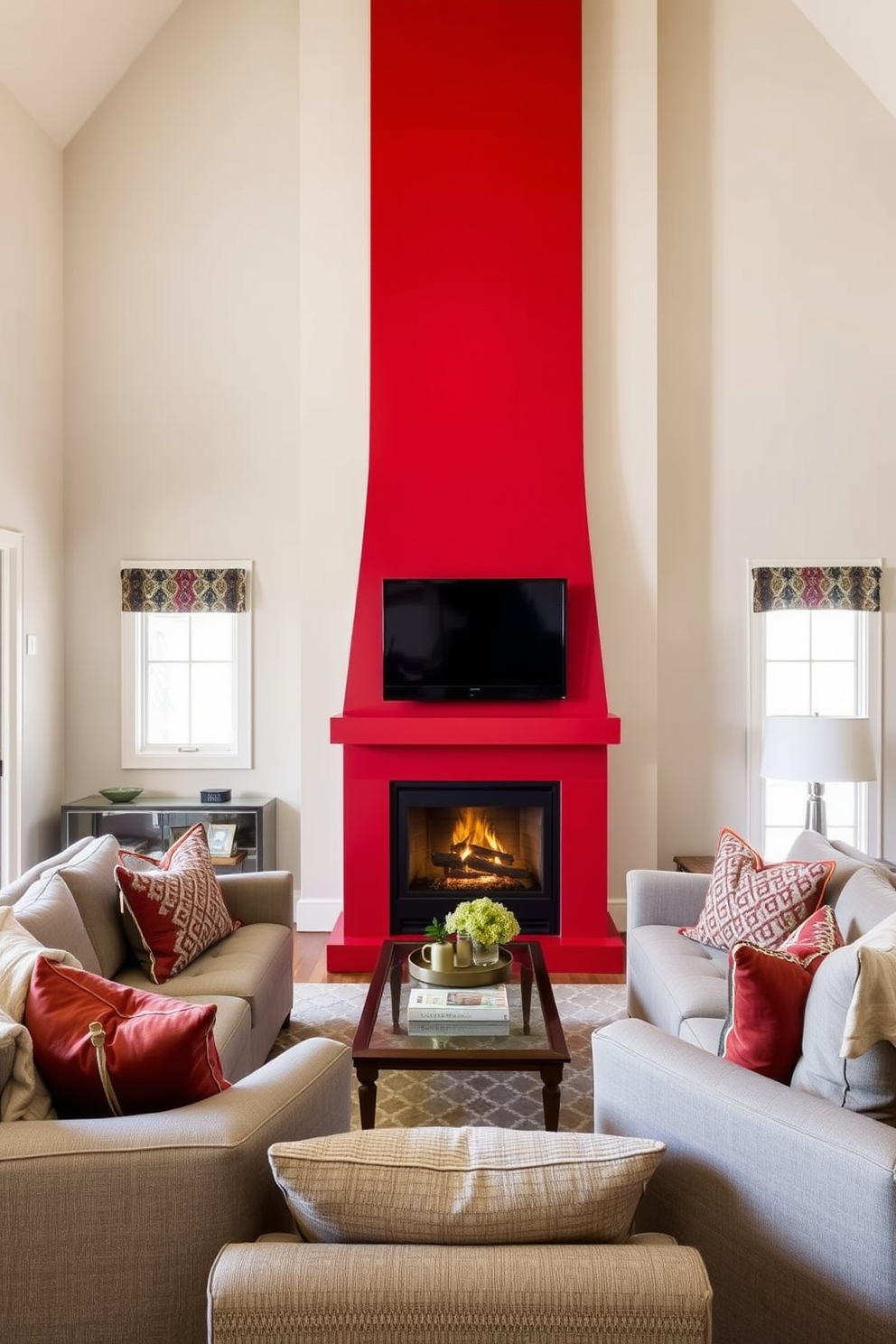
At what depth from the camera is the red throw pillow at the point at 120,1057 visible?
1.64 meters

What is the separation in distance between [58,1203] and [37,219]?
5247mm

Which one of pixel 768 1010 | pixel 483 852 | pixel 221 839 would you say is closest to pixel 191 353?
pixel 221 839

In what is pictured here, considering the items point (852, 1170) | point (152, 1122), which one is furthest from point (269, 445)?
point (852, 1170)

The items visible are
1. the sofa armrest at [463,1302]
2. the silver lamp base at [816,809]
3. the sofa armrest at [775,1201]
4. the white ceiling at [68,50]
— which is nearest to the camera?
the sofa armrest at [463,1302]

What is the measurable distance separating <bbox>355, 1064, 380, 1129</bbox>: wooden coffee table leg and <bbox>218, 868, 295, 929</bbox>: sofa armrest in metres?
1.08

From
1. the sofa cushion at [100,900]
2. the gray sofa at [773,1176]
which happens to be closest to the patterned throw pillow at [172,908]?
the sofa cushion at [100,900]

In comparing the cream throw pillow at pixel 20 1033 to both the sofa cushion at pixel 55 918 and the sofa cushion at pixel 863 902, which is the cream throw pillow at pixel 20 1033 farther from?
the sofa cushion at pixel 863 902

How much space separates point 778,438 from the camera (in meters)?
5.37

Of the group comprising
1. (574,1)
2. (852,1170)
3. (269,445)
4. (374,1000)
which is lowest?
(374,1000)

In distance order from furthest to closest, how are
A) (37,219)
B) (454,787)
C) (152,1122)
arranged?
(37,219)
(454,787)
(152,1122)

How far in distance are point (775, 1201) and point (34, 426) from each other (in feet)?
16.7

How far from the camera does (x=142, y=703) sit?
18.2ft

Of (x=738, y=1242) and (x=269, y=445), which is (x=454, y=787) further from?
(x=738, y=1242)

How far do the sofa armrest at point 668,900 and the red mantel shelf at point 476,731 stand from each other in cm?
112
